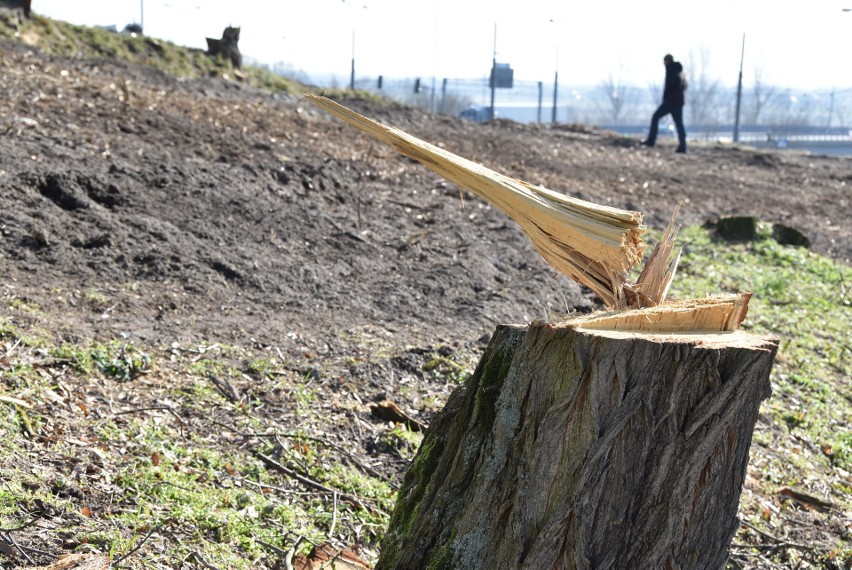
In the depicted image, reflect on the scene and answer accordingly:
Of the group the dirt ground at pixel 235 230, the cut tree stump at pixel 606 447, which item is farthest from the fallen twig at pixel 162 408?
the cut tree stump at pixel 606 447

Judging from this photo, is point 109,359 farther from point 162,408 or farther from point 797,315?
point 797,315

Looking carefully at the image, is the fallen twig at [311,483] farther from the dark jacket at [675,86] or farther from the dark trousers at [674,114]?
the dark jacket at [675,86]

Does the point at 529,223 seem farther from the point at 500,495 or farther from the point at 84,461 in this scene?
the point at 84,461

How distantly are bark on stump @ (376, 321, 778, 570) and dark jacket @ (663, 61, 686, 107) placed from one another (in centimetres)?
1604

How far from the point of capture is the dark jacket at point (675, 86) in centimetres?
1726

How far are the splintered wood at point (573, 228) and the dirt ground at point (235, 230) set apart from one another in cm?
16

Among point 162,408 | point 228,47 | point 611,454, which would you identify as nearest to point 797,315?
point 162,408

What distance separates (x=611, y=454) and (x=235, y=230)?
4632 mm

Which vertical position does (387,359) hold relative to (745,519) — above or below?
above

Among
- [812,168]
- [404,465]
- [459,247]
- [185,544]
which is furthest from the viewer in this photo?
[812,168]

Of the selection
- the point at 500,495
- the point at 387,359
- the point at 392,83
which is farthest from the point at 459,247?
the point at 392,83

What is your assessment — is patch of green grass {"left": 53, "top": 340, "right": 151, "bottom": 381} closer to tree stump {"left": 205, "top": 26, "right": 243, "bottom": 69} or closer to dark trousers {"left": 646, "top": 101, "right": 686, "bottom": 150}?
tree stump {"left": 205, "top": 26, "right": 243, "bottom": 69}

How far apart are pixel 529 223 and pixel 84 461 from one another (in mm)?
1853

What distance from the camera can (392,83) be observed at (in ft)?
123
